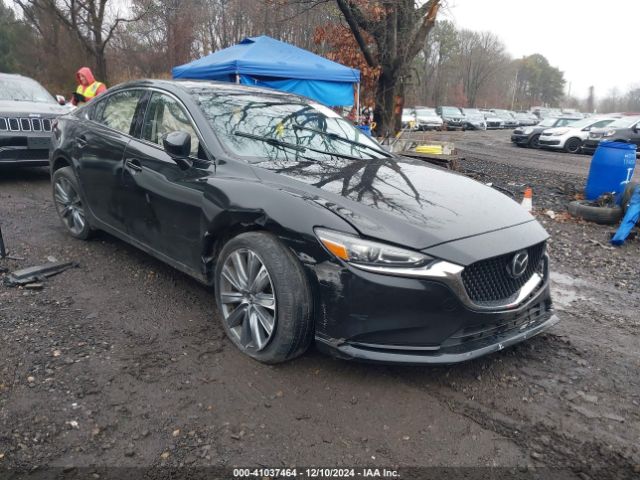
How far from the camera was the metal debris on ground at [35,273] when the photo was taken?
12.9 feet

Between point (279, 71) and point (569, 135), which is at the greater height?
point (279, 71)

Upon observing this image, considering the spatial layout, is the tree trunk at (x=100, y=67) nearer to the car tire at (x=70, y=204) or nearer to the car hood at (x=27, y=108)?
the car hood at (x=27, y=108)

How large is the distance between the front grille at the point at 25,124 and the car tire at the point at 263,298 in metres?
5.83

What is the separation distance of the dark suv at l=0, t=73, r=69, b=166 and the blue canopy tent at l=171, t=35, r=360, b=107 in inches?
142

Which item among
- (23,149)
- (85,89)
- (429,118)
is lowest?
(23,149)

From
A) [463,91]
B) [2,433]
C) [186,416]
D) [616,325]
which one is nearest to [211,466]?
[186,416]

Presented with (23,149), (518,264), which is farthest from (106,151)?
(23,149)

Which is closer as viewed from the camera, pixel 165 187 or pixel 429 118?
pixel 165 187

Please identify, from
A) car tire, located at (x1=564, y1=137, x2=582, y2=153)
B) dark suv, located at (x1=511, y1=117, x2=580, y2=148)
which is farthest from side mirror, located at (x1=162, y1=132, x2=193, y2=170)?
dark suv, located at (x1=511, y1=117, x2=580, y2=148)

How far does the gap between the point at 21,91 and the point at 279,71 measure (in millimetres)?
4796

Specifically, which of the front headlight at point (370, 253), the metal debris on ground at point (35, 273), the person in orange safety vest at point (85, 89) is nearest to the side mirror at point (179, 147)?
the front headlight at point (370, 253)

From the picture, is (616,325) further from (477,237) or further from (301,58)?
(301,58)

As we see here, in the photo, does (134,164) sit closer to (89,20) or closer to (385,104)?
(385,104)

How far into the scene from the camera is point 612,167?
7.28m
